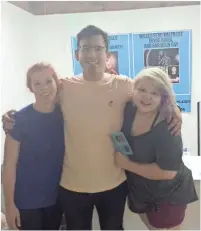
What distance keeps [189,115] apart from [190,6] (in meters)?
0.61

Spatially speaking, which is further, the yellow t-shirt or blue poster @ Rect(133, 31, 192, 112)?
blue poster @ Rect(133, 31, 192, 112)

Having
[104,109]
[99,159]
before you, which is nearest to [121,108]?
[104,109]

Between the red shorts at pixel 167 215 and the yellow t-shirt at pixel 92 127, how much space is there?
7.4 inches

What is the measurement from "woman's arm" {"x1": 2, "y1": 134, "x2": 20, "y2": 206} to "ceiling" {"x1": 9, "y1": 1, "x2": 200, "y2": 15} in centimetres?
75

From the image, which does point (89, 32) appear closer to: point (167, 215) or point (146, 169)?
point (146, 169)

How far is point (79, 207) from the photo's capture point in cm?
118

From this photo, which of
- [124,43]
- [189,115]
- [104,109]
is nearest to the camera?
[104,109]

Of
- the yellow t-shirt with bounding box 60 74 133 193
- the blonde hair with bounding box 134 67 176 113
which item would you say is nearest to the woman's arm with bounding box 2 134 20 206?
the yellow t-shirt with bounding box 60 74 133 193

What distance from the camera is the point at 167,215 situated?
1.17 meters

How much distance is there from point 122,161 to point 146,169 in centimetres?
Answer: 10

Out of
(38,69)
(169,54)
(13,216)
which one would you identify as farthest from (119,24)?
(13,216)

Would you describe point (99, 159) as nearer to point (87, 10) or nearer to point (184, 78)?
point (184, 78)

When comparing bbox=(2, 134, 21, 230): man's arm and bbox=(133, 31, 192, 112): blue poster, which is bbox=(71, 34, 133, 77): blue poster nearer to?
bbox=(133, 31, 192, 112): blue poster

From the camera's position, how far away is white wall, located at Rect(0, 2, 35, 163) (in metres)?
→ 1.55
